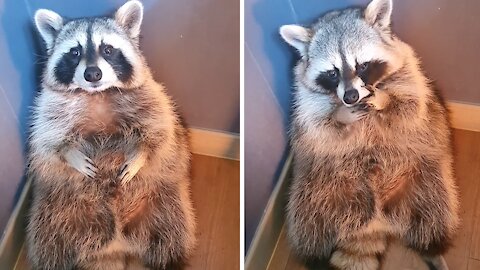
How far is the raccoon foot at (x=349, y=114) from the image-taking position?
1.06 meters

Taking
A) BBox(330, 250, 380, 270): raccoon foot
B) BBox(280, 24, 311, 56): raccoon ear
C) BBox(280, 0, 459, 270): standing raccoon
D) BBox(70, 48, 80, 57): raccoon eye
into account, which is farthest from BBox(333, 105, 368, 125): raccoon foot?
BBox(70, 48, 80, 57): raccoon eye

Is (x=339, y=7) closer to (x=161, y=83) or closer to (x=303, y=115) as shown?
(x=303, y=115)

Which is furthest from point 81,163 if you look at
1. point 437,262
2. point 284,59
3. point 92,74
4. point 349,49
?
point 437,262

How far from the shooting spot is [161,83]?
3.61 ft

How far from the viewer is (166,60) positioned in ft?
3.58

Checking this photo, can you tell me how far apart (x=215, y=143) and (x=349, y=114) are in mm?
238

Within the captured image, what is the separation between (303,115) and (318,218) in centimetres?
18

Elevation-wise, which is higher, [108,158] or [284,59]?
[284,59]

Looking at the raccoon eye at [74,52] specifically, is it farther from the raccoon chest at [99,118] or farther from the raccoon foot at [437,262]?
the raccoon foot at [437,262]

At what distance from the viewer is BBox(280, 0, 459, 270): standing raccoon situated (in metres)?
1.05

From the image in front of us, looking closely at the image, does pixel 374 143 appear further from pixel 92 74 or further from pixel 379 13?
pixel 92 74

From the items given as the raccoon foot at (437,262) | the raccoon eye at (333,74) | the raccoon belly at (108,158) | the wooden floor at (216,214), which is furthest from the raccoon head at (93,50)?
the raccoon foot at (437,262)

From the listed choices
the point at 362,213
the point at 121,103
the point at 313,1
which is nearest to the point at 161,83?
the point at 121,103

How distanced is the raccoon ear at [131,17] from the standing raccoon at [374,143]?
25 cm
